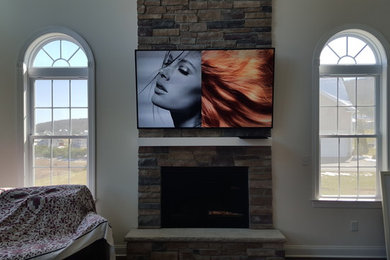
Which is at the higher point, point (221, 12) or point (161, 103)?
point (221, 12)

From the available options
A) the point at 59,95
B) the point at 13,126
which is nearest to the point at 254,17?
the point at 59,95

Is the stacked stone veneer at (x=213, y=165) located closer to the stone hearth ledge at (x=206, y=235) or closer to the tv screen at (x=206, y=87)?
the stone hearth ledge at (x=206, y=235)

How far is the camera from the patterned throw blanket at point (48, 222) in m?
2.26

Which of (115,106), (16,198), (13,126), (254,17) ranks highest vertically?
(254,17)

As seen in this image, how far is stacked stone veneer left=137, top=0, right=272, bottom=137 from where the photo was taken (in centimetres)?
307

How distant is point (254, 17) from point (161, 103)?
1.49m

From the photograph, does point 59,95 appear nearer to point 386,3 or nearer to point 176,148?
point 176,148

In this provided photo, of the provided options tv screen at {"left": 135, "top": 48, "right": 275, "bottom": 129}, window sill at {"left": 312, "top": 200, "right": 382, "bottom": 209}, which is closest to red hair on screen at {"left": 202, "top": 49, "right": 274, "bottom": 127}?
tv screen at {"left": 135, "top": 48, "right": 275, "bottom": 129}

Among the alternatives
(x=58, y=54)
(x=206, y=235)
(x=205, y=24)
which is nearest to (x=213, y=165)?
(x=206, y=235)

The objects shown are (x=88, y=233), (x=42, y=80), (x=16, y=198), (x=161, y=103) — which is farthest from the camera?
(x=42, y=80)

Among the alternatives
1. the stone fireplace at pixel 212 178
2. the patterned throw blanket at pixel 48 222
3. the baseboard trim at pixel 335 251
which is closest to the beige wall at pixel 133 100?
the baseboard trim at pixel 335 251

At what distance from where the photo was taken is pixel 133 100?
10.4 ft

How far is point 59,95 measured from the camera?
3.30m

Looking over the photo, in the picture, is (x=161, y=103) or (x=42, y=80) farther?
(x=42, y=80)
